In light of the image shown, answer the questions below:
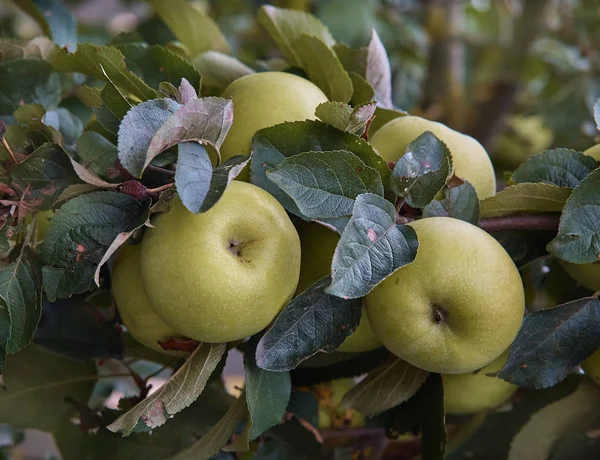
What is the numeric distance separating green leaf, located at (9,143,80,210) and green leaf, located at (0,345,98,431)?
215 millimetres

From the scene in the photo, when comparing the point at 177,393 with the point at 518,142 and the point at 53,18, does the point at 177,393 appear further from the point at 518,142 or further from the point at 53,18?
the point at 518,142

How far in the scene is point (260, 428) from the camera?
0.46m

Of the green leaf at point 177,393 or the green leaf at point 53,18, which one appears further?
the green leaf at point 53,18

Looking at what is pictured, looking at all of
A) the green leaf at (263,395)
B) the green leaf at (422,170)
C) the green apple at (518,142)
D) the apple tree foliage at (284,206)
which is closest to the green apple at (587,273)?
the apple tree foliage at (284,206)

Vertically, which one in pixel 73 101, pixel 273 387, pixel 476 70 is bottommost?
pixel 476 70

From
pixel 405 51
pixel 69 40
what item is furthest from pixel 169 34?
pixel 405 51

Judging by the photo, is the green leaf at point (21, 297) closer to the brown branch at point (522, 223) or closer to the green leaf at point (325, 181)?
the green leaf at point (325, 181)

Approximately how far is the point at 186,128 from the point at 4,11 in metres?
1.39

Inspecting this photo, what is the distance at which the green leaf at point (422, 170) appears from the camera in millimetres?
434

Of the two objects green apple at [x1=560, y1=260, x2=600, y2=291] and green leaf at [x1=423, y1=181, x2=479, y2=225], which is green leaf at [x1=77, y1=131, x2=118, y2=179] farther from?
green apple at [x1=560, y1=260, x2=600, y2=291]

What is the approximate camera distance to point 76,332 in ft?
1.84

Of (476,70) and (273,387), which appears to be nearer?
(273,387)

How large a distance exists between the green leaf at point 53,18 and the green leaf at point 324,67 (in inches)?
11.9

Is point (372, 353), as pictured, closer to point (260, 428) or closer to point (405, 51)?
point (260, 428)
